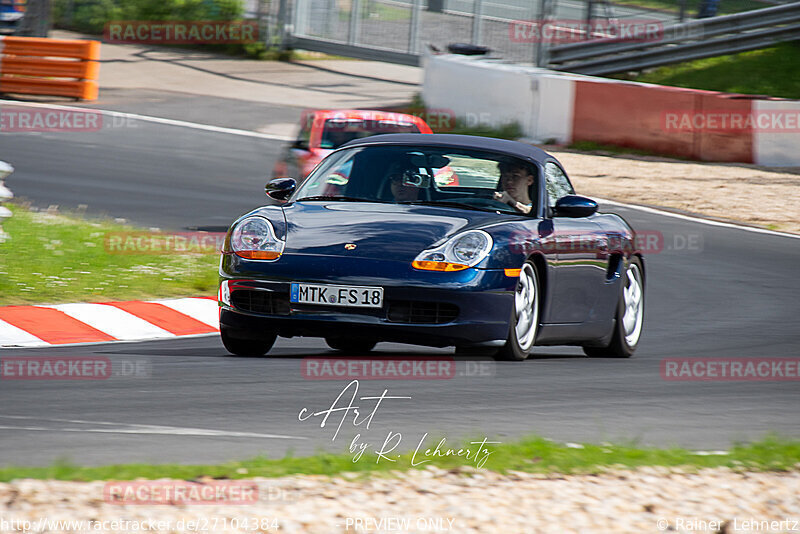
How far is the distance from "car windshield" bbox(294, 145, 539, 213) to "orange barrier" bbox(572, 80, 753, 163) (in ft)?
40.4

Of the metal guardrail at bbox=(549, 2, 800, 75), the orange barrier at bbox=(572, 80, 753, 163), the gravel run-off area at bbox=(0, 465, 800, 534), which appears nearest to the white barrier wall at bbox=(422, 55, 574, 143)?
the orange barrier at bbox=(572, 80, 753, 163)

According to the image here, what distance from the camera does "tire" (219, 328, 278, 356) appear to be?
742 cm

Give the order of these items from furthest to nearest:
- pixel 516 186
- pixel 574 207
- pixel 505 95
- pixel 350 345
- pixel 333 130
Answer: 1. pixel 505 95
2. pixel 333 130
3. pixel 350 345
4. pixel 516 186
5. pixel 574 207

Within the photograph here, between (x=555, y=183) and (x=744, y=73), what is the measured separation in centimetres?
1796

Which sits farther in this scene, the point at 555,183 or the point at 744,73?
the point at 744,73

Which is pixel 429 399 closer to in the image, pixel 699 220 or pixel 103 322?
pixel 103 322

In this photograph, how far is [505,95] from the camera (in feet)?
73.2

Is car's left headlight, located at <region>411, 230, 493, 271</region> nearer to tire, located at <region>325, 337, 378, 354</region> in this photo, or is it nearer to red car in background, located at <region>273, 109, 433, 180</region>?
tire, located at <region>325, 337, 378, 354</region>

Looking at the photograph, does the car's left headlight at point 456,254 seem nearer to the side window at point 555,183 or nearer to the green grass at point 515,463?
the side window at point 555,183

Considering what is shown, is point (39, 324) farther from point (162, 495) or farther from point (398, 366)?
point (162, 495)

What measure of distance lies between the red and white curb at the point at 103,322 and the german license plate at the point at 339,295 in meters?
1.88

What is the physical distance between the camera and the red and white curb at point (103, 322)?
8.15 metres

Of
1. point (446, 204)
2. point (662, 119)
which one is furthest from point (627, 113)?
point (446, 204)

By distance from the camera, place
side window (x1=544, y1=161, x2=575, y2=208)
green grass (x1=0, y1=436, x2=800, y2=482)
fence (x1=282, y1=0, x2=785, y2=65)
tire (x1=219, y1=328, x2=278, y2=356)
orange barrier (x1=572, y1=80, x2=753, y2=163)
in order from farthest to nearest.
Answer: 1. fence (x1=282, y1=0, x2=785, y2=65)
2. orange barrier (x1=572, y1=80, x2=753, y2=163)
3. side window (x1=544, y1=161, x2=575, y2=208)
4. tire (x1=219, y1=328, x2=278, y2=356)
5. green grass (x1=0, y1=436, x2=800, y2=482)
